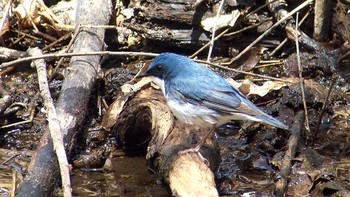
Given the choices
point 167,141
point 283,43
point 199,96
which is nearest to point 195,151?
point 167,141

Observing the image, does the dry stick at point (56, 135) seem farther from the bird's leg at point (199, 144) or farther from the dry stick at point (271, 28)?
the dry stick at point (271, 28)

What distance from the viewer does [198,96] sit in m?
5.92

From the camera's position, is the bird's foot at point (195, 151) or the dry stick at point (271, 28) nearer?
the bird's foot at point (195, 151)

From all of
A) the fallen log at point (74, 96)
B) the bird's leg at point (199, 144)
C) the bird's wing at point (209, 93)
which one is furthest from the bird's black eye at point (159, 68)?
the fallen log at point (74, 96)

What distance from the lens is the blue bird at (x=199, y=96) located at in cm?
573

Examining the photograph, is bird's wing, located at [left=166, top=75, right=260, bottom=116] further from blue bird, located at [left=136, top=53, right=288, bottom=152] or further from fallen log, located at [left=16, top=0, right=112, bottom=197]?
fallen log, located at [left=16, top=0, right=112, bottom=197]

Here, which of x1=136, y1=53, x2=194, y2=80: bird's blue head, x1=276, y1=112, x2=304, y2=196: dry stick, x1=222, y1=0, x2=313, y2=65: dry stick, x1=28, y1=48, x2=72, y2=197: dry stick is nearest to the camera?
x1=28, y1=48, x2=72, y2=197: dry stick

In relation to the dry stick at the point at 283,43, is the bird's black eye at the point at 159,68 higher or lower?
higher

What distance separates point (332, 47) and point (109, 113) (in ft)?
9.51

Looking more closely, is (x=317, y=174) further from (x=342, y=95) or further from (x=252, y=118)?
(x=342, y=95)

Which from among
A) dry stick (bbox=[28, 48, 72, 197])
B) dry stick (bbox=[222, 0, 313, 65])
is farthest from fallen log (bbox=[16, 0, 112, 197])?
dry stick (bbox=[222, 0, 313, 65])

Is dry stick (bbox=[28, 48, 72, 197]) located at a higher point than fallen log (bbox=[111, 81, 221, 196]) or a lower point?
higher

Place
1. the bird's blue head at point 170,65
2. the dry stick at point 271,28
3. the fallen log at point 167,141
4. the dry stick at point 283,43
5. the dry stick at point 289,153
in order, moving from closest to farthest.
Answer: the fallen log at point 167,141 < the dry stick at point 289,153 < the bird's blue head at point 170,65 < the dry stick at point 271,28 < the dry stick at point 283,43

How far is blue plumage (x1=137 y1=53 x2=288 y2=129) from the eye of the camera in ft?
18.8
